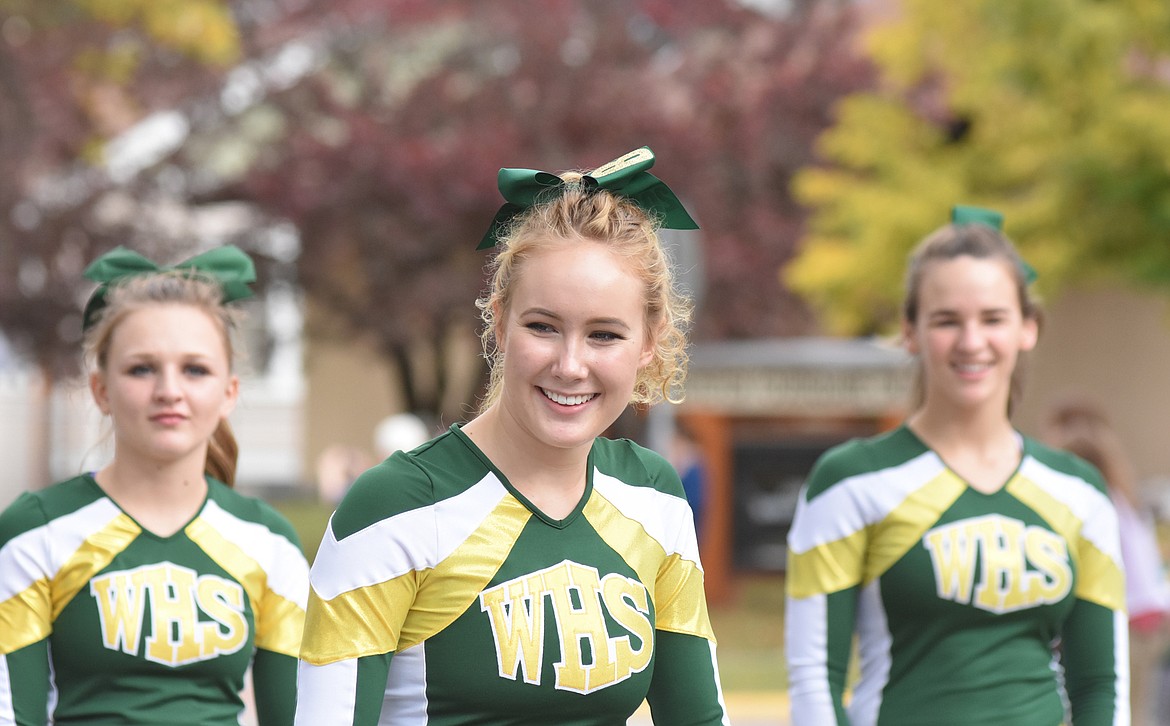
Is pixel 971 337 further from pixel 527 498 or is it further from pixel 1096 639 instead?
pixel 527 498

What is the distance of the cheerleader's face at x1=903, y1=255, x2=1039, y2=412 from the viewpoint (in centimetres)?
389

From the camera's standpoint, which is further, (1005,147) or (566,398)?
(1005,147)

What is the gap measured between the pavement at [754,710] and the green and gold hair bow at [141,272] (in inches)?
237

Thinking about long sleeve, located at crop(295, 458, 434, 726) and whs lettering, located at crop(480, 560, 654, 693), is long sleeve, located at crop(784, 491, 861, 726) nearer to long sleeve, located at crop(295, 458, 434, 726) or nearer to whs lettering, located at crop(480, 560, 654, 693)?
whs lettering, located at crop(480, 560, 654, 693)

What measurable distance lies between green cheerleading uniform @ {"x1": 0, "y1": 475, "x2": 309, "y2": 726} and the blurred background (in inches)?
400

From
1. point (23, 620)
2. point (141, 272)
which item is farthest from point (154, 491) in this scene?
point (141, 272)

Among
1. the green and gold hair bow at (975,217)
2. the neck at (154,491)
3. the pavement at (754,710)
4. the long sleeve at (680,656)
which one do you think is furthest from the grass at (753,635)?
the long sleeve at (680,656)

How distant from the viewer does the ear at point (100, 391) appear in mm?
3896

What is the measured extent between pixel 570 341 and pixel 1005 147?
49.2 ft

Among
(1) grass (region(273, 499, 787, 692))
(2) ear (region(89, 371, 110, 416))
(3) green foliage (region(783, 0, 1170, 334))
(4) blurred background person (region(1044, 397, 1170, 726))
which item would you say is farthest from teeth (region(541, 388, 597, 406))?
(3) green foliage (region(783, 0, 1170, 334))

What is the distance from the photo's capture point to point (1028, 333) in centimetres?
405

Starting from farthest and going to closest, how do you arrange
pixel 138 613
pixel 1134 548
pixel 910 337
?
pixel 1134 548, pixel 910 337, pixel 138 613

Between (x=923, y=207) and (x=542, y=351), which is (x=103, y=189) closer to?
Answer: (x=923, y=207)

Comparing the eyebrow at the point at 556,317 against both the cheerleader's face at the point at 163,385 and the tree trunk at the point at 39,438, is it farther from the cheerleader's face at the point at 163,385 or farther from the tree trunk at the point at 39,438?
the tree trunk at the point at 39,438
